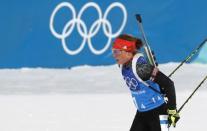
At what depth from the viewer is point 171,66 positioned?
8453 millimetres

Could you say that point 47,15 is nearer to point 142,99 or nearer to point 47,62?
point 47,62

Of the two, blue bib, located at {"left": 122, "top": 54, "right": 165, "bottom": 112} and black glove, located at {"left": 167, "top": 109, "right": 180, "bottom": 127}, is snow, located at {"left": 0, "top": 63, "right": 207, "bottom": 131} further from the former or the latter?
black glove, located at {"left": 167, "top": 109, "right": 180, "bottom": 127}

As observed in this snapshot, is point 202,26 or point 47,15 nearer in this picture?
point 202,26

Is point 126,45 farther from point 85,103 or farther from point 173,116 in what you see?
point 85,103

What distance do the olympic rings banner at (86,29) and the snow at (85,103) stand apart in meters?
0.36

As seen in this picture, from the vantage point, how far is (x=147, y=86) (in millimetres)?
5070

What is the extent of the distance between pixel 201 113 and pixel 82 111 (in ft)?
4.30

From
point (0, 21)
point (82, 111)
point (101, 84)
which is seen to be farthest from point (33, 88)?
point (0, 21)

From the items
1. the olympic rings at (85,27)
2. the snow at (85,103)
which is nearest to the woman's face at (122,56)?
the snow at (85,103)

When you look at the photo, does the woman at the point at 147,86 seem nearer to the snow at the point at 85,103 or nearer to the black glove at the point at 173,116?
the black glove at the point at 173,116

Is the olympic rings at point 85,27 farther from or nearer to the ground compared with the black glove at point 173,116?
nearer to the ground

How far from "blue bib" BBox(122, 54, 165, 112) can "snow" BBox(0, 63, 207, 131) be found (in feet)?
5.23

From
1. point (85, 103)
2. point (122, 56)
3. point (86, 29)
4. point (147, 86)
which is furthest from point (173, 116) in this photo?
point (86, 29)

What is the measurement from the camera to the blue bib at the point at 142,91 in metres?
5.05
